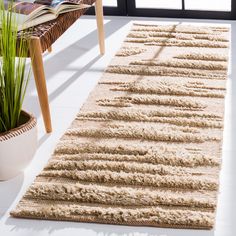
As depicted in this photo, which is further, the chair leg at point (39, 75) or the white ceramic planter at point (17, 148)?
the chair leg at point (39, 75)

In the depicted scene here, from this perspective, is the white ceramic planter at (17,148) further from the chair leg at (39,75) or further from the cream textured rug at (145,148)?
the chair leg at (39,75)

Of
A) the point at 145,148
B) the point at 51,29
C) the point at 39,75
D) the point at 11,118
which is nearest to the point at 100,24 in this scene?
the point at 51,29

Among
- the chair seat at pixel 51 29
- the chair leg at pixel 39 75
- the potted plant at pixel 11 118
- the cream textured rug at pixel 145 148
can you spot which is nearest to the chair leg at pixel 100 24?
the cream textured rug at pixel 145 148

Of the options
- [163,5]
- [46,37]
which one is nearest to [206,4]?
[163,5]

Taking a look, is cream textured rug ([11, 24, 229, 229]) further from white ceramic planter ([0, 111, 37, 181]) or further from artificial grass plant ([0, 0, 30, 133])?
artificial grass plant ([0, 0, 30, 133])

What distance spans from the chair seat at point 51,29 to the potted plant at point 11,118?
0.66 ft

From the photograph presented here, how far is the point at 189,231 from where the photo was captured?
226cm

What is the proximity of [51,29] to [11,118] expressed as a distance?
20.7 inches

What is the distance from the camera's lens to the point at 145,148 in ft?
8.87

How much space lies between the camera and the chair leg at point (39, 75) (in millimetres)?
2709

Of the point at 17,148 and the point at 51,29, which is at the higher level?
the point at 51,29

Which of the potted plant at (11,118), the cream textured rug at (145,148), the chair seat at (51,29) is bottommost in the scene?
the cream textured rug at (145,148)

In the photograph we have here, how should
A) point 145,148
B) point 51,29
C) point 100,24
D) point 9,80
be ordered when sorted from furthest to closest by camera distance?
point 100,24, point 51,29, point 145,148, point 9,80

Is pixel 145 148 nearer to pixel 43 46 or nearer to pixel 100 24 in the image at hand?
pixel 43 46
